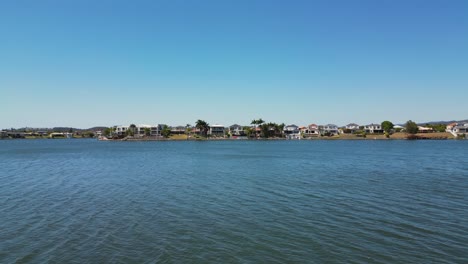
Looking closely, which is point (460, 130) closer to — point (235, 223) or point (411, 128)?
point (411, 128)

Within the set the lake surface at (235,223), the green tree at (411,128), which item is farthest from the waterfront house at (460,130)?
the lake surface at (235,223)

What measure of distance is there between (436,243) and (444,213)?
679 cm

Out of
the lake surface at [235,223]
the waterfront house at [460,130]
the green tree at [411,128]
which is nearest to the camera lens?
the lake surface at [235,223]

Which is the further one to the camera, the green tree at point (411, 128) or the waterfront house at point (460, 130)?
the green tree at point (411, 128)

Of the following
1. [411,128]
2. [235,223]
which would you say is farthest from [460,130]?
[235,223]

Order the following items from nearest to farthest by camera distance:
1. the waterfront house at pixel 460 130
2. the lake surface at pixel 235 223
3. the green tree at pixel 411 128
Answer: the lake surface at pixel 235 223, the waterfront house at pixel 460 130, the green tree at pixel 411 128

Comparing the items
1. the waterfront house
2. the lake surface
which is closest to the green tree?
the waterfront house

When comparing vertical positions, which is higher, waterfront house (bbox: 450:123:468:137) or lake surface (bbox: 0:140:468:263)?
waterfront house (bbox: 450:123:468:137)

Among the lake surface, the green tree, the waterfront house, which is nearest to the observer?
the lake surface

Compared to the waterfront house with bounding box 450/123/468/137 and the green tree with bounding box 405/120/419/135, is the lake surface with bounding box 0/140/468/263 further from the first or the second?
the waterfront house with bounding box 450/123/468/137

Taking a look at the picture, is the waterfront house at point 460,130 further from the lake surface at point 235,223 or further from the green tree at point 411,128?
the lake surface at point 235,223

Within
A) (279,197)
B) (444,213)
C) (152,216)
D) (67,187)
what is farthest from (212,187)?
(444,213)

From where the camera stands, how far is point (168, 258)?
12.8 m

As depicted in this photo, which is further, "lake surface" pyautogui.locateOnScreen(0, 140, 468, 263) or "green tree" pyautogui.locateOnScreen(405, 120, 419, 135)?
"green tree" pyautogui.locateOnScreen(405, 120, 419, 135)
